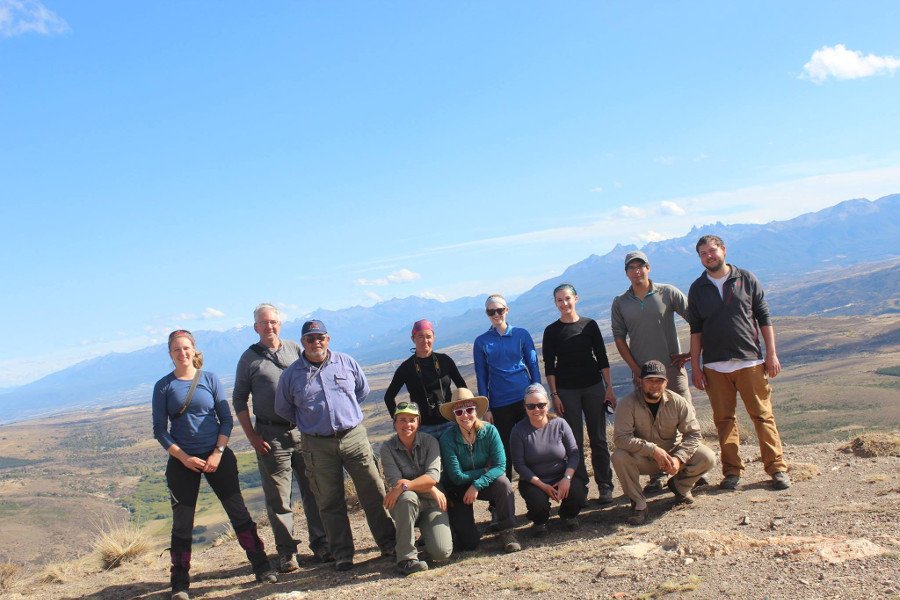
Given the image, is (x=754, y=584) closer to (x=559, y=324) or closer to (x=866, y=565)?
(x=866, y=565)

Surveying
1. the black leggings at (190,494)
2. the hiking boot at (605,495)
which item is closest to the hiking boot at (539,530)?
the hiking boot at (605,495)

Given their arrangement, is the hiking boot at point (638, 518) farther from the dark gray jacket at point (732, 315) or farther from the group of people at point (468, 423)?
the dark gray jacket at point (732, 315)

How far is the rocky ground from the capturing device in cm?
414

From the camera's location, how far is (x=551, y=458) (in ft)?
20.2

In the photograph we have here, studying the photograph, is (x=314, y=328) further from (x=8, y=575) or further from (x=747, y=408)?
(x=8, y=575)

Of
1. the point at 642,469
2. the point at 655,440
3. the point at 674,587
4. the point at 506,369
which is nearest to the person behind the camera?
the point at 674,587

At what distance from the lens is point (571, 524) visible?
20.1 feet

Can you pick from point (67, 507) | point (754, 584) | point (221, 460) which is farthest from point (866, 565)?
point (67, 507)

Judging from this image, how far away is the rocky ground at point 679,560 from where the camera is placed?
4.14 meters

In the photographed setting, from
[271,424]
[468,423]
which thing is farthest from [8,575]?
[468,423]

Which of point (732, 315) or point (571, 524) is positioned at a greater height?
point (732, 315)

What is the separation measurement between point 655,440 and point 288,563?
13.3ft

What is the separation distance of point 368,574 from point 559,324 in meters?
3.26

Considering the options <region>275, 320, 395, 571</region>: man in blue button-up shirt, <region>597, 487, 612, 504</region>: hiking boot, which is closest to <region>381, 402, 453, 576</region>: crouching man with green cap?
<region>275, 320, 395, 571</region>: man in blue button-up shirt
